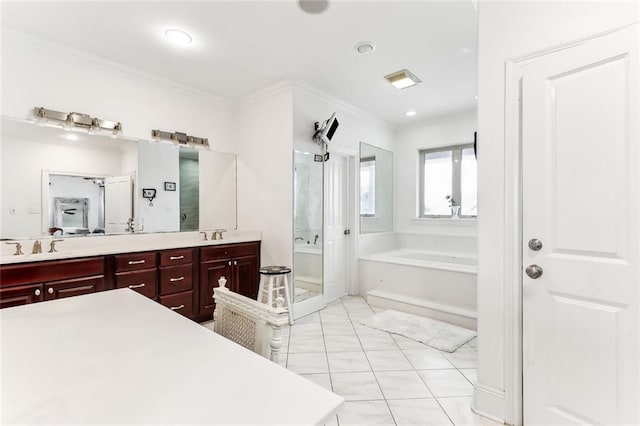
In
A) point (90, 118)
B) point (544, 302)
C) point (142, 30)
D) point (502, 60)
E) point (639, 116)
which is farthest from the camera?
point (90, 118)

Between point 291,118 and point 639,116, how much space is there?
2.75 metres

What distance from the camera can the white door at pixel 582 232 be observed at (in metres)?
1.35

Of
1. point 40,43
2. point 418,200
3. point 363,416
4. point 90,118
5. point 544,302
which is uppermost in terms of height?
point 40,43

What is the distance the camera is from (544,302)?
→ 1.59m

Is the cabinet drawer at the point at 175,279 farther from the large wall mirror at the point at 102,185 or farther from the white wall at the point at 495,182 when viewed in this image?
the white wall at the point at 495,182

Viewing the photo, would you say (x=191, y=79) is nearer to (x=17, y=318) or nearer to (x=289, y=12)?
(x=289, y=12)

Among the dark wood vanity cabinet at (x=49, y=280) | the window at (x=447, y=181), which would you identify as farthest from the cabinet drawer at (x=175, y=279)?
the window at (x=447, y=181)

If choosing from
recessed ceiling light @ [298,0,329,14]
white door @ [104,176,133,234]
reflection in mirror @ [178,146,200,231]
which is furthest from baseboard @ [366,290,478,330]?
recessed ceiling light @ [298,0,329,14]

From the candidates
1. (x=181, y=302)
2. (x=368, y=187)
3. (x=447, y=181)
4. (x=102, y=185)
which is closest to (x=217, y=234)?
(x=181, y=302)

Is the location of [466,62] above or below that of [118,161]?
above

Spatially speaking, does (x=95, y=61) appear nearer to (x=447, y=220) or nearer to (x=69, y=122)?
(x=69, y=122)

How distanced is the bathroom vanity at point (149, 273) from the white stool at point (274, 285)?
0.38m

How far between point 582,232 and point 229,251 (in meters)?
3.04

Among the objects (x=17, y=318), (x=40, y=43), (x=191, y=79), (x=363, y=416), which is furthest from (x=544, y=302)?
(x=40, y=43)
